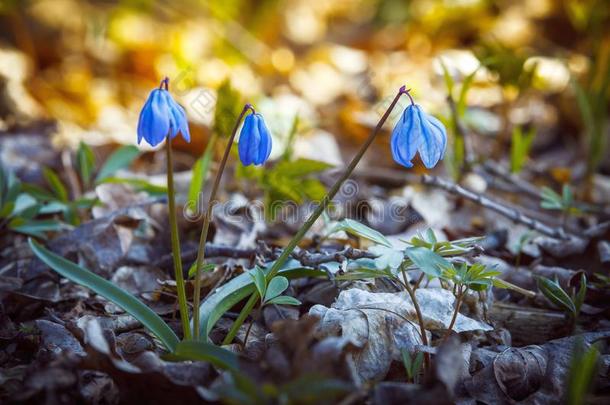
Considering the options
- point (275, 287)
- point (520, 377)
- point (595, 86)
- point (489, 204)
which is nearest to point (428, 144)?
point (275, 287)

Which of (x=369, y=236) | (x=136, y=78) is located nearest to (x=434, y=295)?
(x=369, y=236)

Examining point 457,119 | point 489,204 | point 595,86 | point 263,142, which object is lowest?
point 489,204

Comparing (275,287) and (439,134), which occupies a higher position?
(439,134)

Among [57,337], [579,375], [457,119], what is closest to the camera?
[579,375]

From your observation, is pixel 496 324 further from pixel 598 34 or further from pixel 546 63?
pixel 546 63

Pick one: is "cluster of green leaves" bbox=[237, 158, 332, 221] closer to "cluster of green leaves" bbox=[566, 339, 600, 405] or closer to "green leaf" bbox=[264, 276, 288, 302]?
"green leaf" bbox=[264, 276, 288, 302]

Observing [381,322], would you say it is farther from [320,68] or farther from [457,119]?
[320,68]

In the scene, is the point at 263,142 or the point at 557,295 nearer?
the point at 263,142
